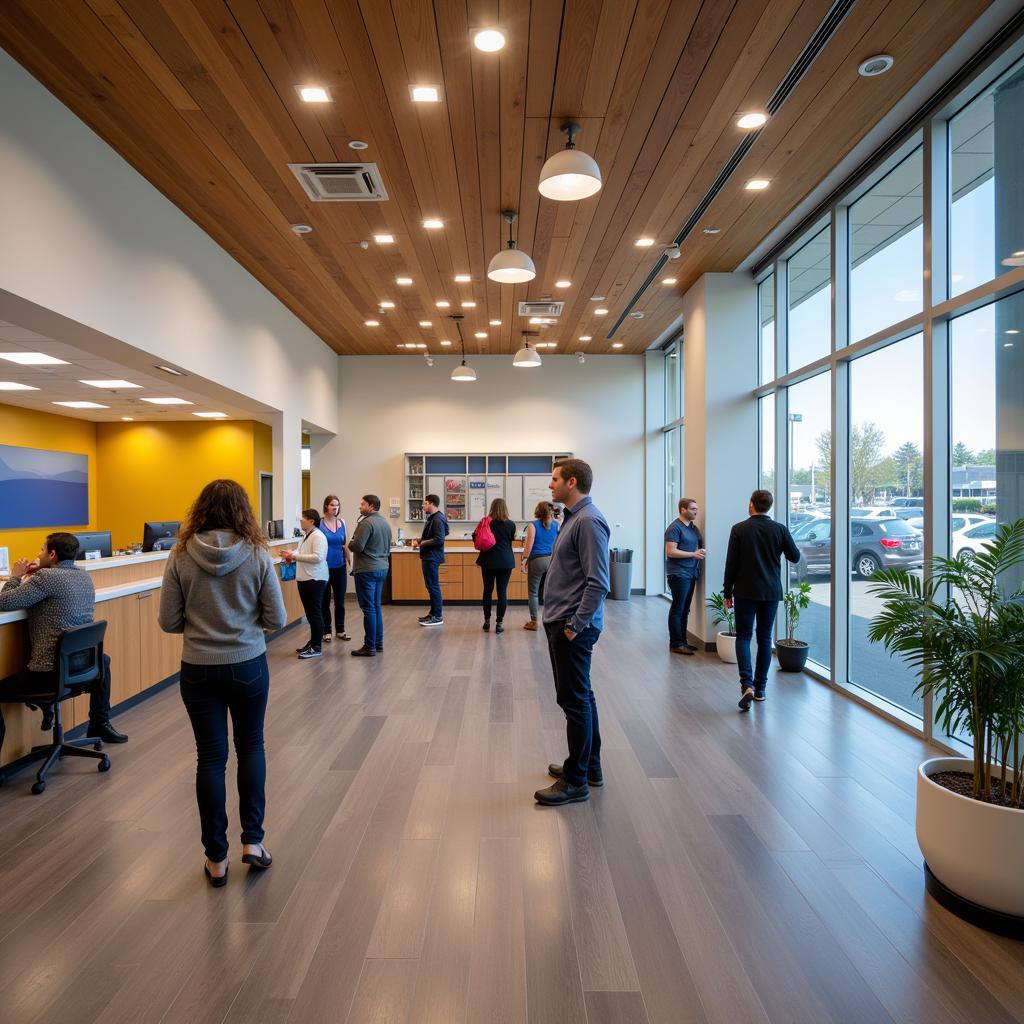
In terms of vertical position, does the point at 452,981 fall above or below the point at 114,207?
below

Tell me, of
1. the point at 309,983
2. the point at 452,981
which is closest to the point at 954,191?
the point at 452,981

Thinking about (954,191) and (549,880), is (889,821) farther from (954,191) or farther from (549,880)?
(954,191)

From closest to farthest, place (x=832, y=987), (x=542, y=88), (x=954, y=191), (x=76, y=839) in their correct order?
(x=832, y=987)
(x=76, y=839)
(x=542, y=88)
(x=954, y=191)

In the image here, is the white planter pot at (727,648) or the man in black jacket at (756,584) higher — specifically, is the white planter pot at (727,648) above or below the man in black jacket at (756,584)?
below

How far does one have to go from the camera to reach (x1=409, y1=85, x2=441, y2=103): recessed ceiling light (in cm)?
371

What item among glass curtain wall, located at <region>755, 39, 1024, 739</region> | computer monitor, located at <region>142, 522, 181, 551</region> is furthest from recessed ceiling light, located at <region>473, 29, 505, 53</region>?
computer monitor, located at <region>142, 522, 181, 551</region>

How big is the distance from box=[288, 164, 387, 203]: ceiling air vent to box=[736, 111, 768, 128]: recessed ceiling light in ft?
7.85

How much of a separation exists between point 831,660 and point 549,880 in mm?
3800

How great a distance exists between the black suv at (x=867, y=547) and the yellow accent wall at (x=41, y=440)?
8813 mm

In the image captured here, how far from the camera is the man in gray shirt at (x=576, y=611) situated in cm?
327

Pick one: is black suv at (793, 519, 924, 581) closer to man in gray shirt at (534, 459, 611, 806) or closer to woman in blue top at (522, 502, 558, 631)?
man in gray shirt at (534, 459, 611, 806)

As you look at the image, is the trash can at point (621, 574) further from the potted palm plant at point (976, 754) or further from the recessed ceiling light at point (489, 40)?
the recessed ceiling light at point (489, 40)

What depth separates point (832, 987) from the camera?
2.08 m

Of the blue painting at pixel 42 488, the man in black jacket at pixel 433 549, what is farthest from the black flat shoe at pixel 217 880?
the blue painting at pixel 42 488
